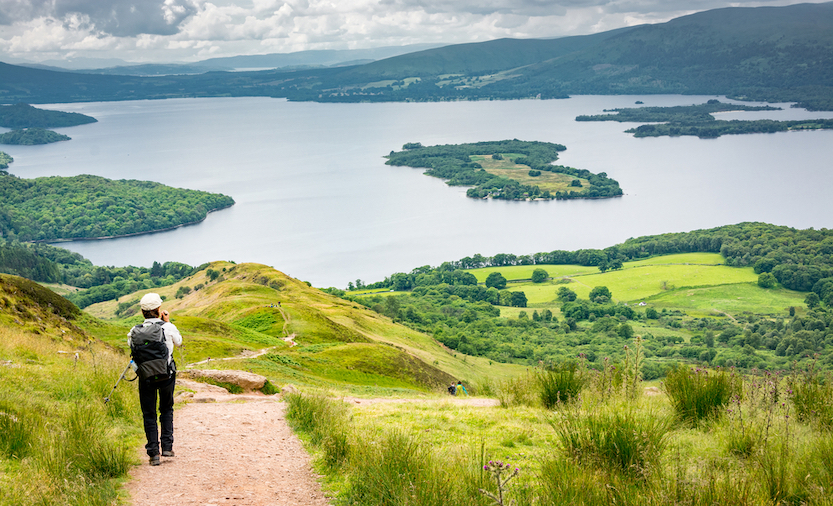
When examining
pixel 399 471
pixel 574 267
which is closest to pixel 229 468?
pixel 399 471

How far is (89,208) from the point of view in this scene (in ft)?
417

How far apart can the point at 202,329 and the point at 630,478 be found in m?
23.1

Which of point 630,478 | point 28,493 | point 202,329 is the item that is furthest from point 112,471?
point 202,329

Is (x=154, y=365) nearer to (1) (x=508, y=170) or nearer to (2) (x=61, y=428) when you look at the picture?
(2) (x=61, y=428)

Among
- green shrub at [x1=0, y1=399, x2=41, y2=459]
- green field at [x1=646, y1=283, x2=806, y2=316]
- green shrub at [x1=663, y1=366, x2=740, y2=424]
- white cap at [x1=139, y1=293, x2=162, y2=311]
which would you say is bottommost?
green field at [x1=646, y1=283, x2=806, y2=316]

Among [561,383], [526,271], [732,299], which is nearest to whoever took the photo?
[561,383]

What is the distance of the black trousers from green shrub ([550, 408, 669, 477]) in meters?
4.33

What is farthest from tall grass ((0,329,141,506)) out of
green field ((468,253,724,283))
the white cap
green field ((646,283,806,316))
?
green field ((468,253,724,283))

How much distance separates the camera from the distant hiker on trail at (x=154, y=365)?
6.27 m

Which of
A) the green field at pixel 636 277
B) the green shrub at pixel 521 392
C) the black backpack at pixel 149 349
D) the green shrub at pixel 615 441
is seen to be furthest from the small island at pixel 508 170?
the black backpack at pixel 149 349

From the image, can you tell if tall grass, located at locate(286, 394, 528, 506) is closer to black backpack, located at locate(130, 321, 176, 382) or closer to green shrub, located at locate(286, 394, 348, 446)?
green shrub, located at locate(286, 394, 348, 446)

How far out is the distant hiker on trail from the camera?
6270 mm

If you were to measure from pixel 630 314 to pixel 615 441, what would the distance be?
252 ft

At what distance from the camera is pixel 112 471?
5816 millimetres
